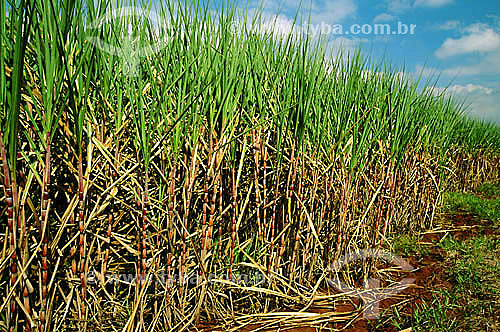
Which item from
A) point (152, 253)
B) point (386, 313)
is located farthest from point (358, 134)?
point (152, 253)

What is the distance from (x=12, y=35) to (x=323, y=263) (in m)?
1.85

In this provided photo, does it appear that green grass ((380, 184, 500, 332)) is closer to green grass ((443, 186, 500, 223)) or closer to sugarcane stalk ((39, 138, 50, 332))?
green grass ((443, 186, 500, 223))

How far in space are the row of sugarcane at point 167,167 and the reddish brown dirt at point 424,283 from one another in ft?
0.69

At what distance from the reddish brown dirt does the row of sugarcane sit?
8.3 inches

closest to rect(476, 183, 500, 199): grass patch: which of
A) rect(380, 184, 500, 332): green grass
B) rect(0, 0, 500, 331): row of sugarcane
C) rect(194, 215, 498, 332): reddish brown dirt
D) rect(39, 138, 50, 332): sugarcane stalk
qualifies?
rect(194, 215, 498, 332): reddish brown dirt

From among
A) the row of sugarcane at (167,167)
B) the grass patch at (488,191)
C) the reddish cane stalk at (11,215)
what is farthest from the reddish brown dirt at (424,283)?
the grass patch at (488,191)

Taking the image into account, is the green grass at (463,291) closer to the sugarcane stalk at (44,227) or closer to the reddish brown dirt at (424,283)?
the reddish brown dirt at (424,283)

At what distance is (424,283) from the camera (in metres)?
2.42

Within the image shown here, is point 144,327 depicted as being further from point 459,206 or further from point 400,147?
point 459,206

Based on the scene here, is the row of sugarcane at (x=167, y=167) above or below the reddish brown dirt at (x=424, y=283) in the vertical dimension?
above

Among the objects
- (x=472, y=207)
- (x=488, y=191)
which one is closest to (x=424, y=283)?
(x=472, y=207)

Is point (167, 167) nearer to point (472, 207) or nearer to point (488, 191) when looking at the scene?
point (472, 207)

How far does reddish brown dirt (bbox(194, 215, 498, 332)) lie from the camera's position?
1.79 meters

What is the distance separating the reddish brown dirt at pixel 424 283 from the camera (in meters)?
1.79
